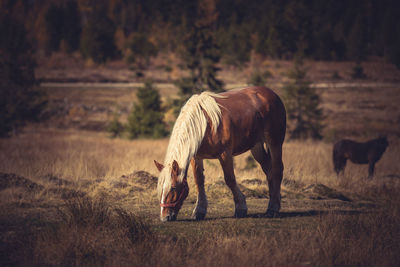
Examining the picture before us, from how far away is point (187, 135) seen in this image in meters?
6.32

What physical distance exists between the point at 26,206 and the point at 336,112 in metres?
33.7

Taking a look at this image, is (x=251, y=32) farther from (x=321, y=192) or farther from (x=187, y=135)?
(x=187, y=135)

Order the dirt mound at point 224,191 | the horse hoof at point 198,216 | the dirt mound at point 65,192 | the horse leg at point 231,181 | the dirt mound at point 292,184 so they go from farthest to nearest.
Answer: the dirt mound at point 292,184, the dirt mound at point 224,191, the dirt mound at point 65,192, the horse hoof at point 198,216, the horse leg at point 231,181

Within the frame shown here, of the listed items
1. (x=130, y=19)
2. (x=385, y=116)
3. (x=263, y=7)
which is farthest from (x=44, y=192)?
(x=263, y=7)

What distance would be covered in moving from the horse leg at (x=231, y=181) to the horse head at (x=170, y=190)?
77cm

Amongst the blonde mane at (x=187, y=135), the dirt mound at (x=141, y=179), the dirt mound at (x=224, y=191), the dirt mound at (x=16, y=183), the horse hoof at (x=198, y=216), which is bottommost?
the dirt mound at (x=224, y=191)

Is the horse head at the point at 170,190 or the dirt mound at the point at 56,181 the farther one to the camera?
the dirt mound at the point at 56,181

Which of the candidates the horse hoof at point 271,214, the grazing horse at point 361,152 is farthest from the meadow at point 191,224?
the grazing horse at point 361,152

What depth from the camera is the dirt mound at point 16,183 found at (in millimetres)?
9227

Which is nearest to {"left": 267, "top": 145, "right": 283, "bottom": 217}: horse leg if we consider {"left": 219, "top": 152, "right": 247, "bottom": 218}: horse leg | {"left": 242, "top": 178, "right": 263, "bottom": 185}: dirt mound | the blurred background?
{"left": 219, "top": 152, "right": 247, "bottom": 218}: horse leg

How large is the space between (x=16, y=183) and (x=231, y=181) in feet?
17.1

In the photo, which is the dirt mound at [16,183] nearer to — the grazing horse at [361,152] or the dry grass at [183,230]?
the dry grass at [183,230]

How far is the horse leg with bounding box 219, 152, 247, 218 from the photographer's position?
669 cm

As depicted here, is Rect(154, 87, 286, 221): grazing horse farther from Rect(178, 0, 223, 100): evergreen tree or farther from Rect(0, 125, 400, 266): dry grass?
Rect(178, 0, 223, 100): evergreen tree
